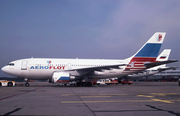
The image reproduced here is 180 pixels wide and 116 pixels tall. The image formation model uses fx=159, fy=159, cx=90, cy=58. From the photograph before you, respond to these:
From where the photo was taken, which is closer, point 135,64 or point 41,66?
point 41,66

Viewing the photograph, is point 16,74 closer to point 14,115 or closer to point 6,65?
point 6,65

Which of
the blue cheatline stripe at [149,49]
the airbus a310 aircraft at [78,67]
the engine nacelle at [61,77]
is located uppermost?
the blue cheatline stripe at [149,49]

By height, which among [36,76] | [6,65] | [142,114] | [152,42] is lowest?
[142,114]

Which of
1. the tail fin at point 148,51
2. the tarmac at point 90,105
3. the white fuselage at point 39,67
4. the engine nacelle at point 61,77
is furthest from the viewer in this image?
the tail fin at point 148,51

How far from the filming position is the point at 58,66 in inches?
861

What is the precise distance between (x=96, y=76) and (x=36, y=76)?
835cm

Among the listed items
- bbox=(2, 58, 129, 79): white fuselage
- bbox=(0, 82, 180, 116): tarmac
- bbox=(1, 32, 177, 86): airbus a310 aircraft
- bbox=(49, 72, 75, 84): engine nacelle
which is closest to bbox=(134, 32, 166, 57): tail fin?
bbox=(1, 32, 177, 86): airbus a310 aircraft

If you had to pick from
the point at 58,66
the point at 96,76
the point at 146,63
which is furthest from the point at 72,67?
the point at 146,63

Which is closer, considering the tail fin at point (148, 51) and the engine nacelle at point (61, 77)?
the engine nacelle at point (61, 77)

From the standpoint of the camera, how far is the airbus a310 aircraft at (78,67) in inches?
813

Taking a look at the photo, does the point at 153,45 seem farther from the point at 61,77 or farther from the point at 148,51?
the point at 61,77

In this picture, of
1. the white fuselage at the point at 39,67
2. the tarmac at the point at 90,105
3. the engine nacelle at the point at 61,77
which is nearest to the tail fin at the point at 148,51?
the white fuselage at the point at 39,67

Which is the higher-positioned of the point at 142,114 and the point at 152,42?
the point at 152,42

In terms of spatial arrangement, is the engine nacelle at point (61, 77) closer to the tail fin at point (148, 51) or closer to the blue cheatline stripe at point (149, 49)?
the tail fin at point (148, 51)
